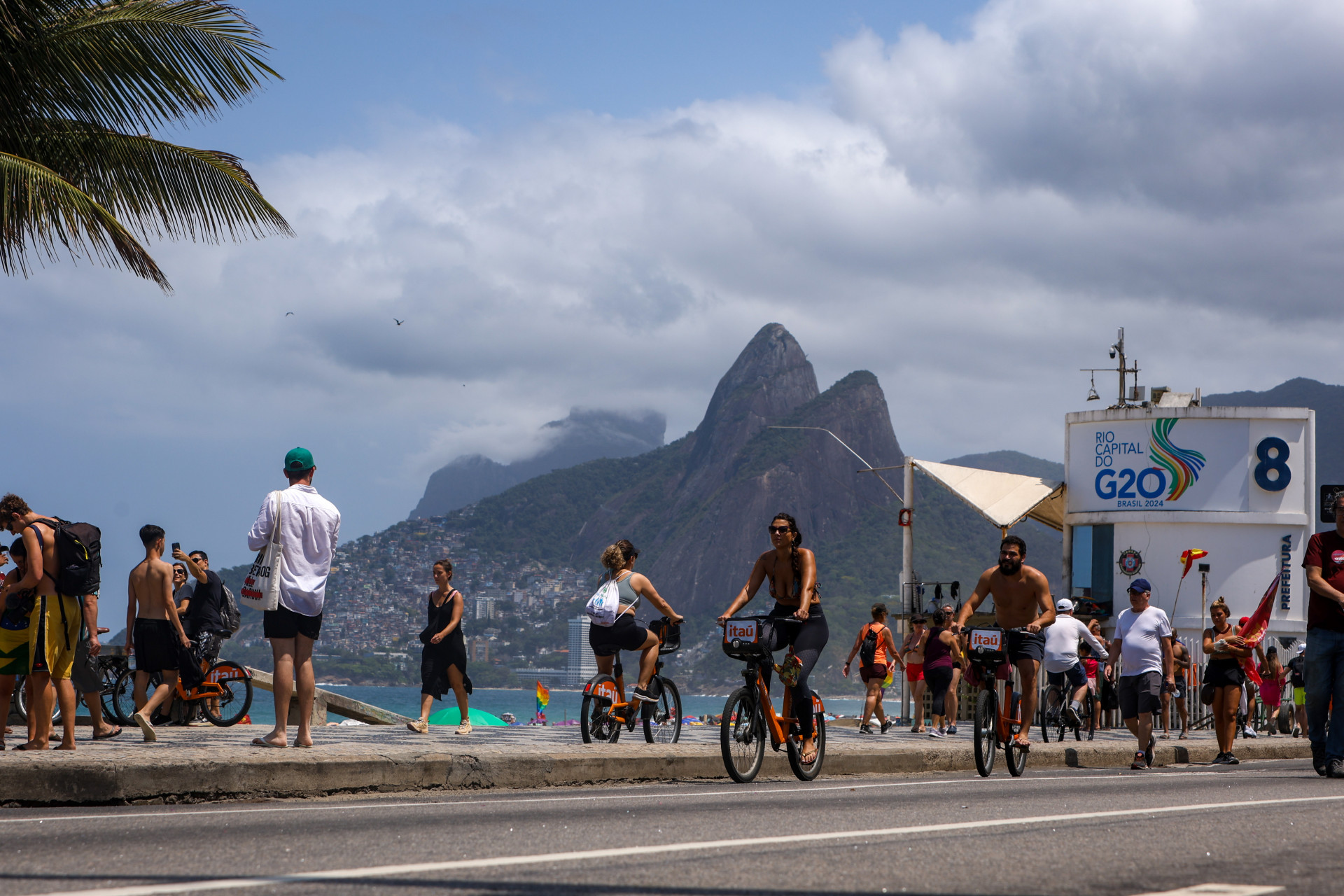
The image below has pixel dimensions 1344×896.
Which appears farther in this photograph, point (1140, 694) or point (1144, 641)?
point (1144, 641)

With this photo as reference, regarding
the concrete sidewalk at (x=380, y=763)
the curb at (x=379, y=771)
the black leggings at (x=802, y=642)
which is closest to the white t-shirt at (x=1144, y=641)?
the concrete sidewalk at (x=380, y=763)

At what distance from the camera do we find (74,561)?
387 inches

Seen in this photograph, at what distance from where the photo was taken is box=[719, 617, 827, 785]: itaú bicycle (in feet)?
31.2

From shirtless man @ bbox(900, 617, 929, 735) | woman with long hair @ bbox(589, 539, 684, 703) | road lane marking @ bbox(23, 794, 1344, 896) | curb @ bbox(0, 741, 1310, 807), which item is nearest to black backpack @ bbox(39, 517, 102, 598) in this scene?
curb @ bbox(0, 741, 1310, 807)

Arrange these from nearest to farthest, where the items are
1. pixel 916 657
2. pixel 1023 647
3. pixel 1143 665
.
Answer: pixel 1023 647
pixel 1143 665
pixel 916 657

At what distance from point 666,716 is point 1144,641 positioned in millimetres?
4760

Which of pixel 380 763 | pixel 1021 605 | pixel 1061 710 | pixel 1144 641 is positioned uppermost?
pixel 1021 605

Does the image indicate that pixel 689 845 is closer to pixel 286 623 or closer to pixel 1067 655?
pixel 286 623

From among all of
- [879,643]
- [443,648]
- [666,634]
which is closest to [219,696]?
[443,648]

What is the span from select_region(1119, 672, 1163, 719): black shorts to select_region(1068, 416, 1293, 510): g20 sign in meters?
23.0

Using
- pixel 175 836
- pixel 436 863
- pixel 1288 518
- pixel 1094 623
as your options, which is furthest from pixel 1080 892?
pixel 1288 518

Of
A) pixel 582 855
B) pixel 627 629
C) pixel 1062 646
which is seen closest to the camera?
pixel 582 855

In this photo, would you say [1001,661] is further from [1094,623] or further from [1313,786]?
[1094,623]

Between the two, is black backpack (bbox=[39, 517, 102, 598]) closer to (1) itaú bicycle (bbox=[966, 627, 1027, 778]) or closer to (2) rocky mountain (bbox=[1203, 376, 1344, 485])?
(1) itaú bicycle (bbox=[966, 627, 1027, 778])
